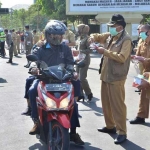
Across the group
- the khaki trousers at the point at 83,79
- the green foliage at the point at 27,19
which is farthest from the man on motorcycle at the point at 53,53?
the green foliage at the point at 27,19

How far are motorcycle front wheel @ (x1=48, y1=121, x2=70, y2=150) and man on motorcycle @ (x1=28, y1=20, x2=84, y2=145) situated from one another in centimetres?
48

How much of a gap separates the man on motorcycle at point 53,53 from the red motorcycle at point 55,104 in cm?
20

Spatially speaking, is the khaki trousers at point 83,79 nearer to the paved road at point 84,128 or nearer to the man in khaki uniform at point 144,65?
the paved road at point 84,128

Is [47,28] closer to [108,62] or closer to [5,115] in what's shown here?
[108,62]

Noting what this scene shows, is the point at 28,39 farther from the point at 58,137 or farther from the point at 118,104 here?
the point at 58,137

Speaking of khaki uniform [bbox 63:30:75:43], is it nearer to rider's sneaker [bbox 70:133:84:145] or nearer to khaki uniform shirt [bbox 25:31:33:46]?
rider's sneaker [bbox 70:133:84:145]

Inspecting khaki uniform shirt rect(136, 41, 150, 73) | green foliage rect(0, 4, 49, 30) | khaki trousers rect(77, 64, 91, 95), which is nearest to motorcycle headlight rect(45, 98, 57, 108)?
khaki uniform shirt rect(136, 41, 150, 73)

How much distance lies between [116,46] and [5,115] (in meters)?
2.88

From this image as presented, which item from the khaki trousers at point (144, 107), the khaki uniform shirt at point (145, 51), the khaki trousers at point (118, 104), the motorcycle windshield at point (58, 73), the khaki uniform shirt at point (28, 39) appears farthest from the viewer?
the khaki uniform shirt at point (28, 39)

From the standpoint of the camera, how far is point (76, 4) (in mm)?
23938

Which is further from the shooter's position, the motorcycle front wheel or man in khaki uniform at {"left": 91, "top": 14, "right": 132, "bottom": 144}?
man in khaki uniform at {"left": 91, "top": 14, "right": 132, "bottom": 144}

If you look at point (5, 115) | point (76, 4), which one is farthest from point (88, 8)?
point (5, 115)

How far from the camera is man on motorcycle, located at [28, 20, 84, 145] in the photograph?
509cm

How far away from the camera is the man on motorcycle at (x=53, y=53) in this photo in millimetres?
5090
